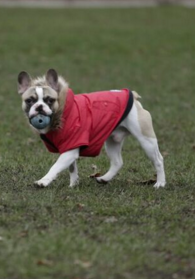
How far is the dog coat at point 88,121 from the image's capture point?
802cm

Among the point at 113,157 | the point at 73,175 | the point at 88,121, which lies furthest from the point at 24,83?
the point at 113,157

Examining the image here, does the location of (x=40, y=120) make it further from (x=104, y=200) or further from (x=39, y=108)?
(x=104, y=200)

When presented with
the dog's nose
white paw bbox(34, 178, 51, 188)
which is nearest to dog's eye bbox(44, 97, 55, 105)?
the dog's nose

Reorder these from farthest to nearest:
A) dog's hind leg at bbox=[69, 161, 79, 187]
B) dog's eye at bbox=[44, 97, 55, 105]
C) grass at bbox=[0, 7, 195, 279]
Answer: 1. dog's hind leg at bbox=[69, 161, 79, 187]
2. dog's eye at bbox=[44, 97, 55, 105]
3. grass at bbox=[0, 7, 195, 279]

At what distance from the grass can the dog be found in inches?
15.6

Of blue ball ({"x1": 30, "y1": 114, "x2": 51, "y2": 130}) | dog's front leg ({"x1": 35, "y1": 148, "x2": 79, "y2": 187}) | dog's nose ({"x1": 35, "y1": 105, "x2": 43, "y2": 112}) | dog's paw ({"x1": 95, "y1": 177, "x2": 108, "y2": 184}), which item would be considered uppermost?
dog's nose ({"x1": 35, "y1": 105, "x2": 43, "y2": 112})

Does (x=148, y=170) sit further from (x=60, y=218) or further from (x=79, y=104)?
(x=60, y=218)

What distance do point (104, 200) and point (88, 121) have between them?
854 millimetres

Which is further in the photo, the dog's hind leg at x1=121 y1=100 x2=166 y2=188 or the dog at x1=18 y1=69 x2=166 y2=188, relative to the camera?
the dog's hind leg at x1=121 y1=100 x2=166 y2=188

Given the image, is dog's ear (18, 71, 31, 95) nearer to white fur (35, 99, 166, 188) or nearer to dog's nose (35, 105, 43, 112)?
dog's nose (35, 105, 43, 112)

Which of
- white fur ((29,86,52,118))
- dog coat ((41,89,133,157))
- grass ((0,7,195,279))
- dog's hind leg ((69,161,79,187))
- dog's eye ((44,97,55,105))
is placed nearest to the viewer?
grass ((0,7,195,279))

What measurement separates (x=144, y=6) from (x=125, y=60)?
12393 mm

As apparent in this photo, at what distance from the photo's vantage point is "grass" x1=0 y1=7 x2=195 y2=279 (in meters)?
5.92

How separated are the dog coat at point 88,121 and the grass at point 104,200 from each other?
48 cm
